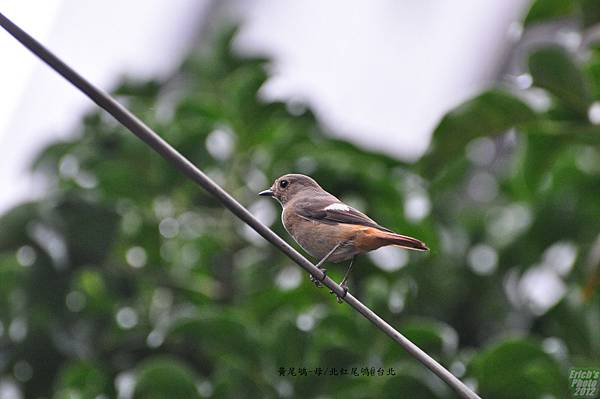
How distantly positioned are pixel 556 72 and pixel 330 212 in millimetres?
613

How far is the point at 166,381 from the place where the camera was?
1472 millimetres

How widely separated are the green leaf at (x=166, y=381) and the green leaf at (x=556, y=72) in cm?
78

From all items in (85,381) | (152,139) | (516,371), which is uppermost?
(516,371)

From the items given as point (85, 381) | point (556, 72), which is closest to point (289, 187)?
point (556, 72)

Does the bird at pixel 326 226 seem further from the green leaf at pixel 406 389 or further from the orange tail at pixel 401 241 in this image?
the green leaf at pixel 406 389

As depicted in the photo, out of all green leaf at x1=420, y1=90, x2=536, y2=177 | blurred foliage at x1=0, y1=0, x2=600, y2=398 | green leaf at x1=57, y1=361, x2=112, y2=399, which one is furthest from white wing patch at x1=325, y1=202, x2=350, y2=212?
green leaf at x1=57, y1=361, x2=112, y2=399

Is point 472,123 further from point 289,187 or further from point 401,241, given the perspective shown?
point 401,241

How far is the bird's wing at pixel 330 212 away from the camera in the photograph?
2.56 feet

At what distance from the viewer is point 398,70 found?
16.9ft

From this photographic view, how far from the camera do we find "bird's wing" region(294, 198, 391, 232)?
2.56 ft

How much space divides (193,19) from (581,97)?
441cm

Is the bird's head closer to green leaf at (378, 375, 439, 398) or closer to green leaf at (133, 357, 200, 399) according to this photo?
green leaf at (378, 375, 439, 398)

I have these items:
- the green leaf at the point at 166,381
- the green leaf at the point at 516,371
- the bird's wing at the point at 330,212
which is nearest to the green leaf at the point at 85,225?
the green leaf at the point at 166,381

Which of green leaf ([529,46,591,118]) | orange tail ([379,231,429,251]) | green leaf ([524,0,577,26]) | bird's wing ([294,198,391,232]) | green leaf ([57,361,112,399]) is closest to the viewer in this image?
orange tail ([379,231,429,251])
